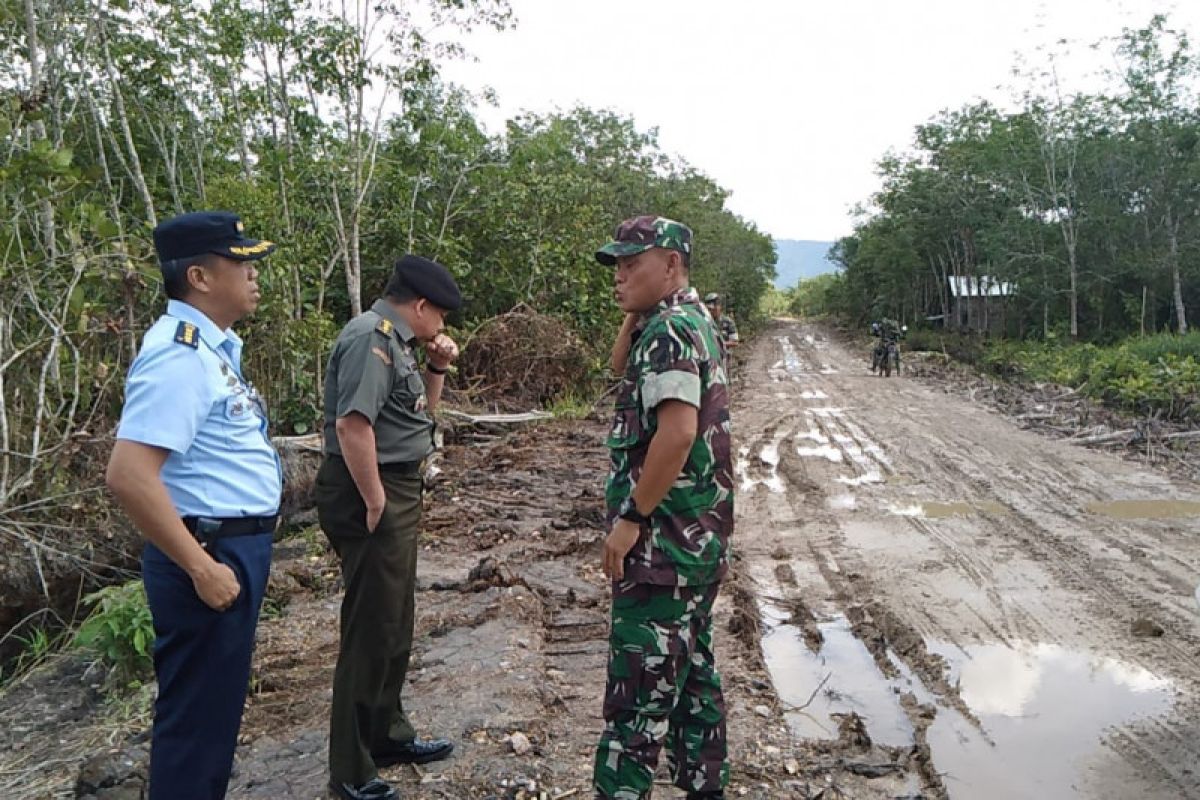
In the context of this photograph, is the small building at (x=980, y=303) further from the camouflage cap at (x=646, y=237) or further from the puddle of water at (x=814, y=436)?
the camouflage cap at (x=646, y=237)

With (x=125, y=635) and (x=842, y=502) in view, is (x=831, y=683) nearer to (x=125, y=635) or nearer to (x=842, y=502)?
(x=125, y=635)

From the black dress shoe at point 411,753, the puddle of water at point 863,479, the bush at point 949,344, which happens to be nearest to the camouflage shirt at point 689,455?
the black dress shoe at point 411,753

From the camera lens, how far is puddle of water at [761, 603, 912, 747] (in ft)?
12.4

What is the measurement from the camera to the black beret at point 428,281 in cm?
290

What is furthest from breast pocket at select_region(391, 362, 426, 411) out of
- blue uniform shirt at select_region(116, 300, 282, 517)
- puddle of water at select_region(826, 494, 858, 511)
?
puddle of water at select_region(826, 494, 858, 511)

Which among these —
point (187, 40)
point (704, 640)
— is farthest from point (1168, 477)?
point (187, 40)

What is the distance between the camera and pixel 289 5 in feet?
29.1

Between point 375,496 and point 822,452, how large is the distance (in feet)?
27.8

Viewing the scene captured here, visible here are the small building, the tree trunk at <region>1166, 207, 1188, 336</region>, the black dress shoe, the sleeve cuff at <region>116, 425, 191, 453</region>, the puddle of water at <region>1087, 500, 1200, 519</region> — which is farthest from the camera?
the small building

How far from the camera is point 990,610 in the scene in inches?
203

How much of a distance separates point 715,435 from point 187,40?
31.2 ft

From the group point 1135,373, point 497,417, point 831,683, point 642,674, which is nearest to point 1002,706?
point 831,683

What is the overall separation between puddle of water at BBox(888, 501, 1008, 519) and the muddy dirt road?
36 mm

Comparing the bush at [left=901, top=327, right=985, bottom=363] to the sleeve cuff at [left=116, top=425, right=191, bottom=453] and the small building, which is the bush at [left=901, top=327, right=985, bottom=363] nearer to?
the small building
